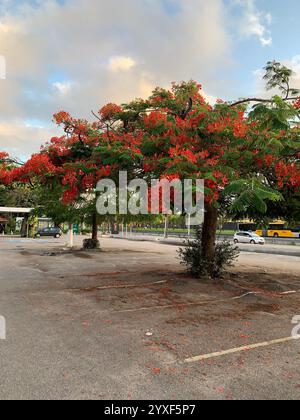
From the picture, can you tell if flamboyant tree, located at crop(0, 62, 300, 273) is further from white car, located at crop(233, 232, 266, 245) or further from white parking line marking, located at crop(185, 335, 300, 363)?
white car, located at crop(233, 232, 266, 245)

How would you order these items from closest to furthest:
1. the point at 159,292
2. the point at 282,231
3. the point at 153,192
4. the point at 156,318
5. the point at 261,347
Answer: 1. the point at 261,347
2. the point at 156,318
3. the point at 153,192
4. the point at 159,292
5. the point at 282,231

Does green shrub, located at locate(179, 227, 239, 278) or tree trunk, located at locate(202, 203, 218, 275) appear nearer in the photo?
green shrub, located at locate(179, 227, 239, 278)

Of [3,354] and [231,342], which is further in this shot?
[231,342]

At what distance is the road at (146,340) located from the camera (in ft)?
13.9

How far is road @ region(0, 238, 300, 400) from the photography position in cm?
424

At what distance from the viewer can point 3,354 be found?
204 inches

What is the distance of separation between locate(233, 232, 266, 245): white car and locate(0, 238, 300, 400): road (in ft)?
101

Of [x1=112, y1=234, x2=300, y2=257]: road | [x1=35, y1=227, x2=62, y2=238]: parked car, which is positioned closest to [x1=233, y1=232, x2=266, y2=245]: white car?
[x1=112, y1=234, x2=300, y2=257]: road

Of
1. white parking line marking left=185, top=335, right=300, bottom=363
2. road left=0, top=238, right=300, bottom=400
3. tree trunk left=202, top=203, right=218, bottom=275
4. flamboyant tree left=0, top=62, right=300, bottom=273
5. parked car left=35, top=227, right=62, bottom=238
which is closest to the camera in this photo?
road left=0, top=238, right=300, bottom=400

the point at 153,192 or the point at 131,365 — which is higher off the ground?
the point at 153,192

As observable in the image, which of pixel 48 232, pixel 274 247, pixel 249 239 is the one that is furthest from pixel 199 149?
pixel 48 232
